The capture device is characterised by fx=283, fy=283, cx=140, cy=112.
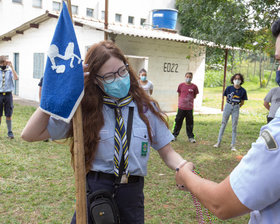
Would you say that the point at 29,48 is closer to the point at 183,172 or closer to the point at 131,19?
the point at 131,19

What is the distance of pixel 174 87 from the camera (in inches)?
483

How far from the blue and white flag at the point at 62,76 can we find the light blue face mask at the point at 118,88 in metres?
0.36

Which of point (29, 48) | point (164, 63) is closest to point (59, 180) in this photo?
point (164, 63)

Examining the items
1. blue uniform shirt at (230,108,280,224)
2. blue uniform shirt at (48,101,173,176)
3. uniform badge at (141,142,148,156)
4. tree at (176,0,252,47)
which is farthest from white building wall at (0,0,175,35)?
blue uniform shirt at (230,108,280,224)

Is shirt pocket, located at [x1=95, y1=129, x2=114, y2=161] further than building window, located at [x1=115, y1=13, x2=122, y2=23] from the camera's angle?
No

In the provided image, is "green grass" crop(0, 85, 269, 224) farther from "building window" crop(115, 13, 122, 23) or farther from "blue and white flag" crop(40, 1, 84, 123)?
"building window" crop(115, 13, 122, 23)

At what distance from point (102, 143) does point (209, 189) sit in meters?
0.82

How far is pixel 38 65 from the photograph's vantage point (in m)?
13.1

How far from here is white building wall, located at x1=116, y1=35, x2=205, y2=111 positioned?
10.8 m

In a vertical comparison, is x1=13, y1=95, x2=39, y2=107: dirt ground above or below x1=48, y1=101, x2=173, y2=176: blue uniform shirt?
below

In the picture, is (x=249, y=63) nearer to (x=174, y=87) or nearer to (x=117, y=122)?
(x=174, y=87)

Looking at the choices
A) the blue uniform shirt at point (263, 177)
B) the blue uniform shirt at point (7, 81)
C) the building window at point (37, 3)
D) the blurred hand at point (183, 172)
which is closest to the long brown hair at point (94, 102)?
the blurred hand at point (183, 172)

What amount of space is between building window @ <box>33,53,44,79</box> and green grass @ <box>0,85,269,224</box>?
17.3 ft

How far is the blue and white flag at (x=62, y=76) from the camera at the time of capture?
1492mm
